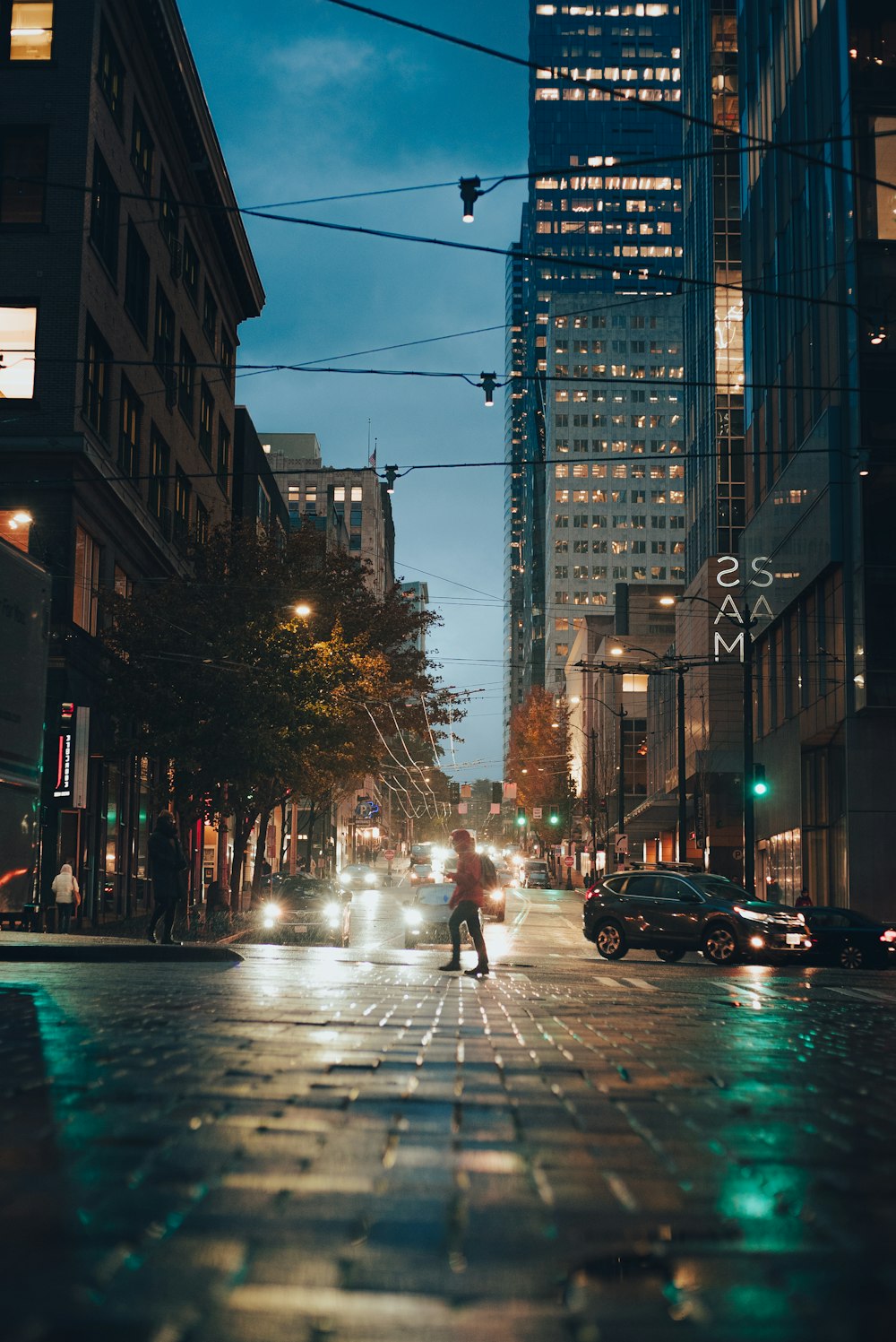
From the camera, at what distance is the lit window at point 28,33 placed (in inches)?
1406

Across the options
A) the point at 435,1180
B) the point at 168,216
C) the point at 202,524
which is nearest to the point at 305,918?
the point at 202,524

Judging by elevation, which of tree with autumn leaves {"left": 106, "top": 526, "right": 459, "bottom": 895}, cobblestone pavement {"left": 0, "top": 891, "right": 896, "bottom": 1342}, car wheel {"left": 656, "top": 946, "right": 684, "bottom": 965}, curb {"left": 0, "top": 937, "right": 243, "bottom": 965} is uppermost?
tree with autumn leaves {"left": 106, "top": 526, "right": 459, "bottom": 895}

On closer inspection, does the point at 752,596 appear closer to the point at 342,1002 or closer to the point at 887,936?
the point at 887,936

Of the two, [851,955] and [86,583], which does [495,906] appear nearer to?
[86,583]

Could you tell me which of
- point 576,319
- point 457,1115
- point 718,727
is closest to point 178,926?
point 457,1115

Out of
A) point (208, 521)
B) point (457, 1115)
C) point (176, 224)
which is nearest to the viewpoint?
point (457, 1115)

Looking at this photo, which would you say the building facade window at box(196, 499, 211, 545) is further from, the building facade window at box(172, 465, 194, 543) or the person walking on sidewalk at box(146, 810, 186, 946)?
the person walking on sidewalk at box(146, 810, 186, 946)

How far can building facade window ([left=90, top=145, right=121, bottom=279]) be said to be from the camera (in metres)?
36.2

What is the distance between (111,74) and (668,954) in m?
26.4

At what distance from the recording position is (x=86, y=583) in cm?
3597

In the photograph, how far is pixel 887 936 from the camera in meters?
29.3

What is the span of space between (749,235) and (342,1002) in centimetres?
4836

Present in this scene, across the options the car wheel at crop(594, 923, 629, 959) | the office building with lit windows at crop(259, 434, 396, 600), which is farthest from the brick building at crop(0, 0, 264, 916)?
the office building with lit windows at crop(259, 434, 396, 600)

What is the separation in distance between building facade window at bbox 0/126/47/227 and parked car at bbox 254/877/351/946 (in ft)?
56.4
